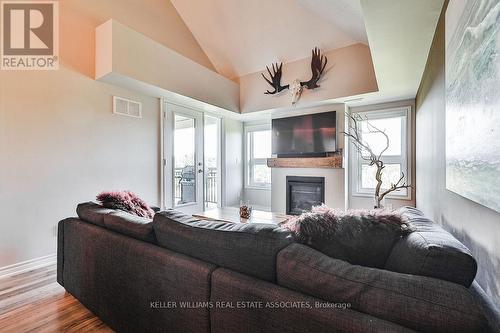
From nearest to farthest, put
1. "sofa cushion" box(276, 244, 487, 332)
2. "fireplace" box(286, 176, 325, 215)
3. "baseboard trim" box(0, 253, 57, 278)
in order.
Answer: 1. "sofa cushion" box(276, 244, 487, 332)
2. "baseboard trim" box(0, 253, 57, 278)
3. "fireplace" box(286, 176, 325, 215)

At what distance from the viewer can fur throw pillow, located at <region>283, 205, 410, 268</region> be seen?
993 mm

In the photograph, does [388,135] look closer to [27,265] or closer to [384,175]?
[384,175]

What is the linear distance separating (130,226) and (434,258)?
1.47 m

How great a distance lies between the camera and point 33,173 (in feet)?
8.20

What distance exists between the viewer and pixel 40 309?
1782mm

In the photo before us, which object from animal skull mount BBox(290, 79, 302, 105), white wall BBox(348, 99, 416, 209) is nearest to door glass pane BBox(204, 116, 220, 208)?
animal skull mount BBox(290, 79, 302, 105)

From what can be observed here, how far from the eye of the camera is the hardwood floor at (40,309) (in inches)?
62.6

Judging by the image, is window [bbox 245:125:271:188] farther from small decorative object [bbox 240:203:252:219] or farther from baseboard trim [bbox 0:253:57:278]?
baseboard trim [bbox 0:253:57:278]

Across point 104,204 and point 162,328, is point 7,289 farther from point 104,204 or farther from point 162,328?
point 162,328

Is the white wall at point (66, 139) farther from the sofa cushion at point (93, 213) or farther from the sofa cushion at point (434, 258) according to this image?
the sofa cushion at point (434, 258)

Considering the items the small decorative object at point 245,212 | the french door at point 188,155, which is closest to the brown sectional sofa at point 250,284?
the small decorative object at point 245,212

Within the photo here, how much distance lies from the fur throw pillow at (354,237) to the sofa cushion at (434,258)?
47mm

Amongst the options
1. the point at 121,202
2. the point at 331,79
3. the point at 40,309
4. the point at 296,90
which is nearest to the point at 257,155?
the point at 296,90

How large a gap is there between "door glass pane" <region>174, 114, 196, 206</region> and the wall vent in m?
0.69
